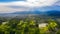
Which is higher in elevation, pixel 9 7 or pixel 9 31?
pixel 9 7

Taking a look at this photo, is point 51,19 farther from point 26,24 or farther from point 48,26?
point 26,24


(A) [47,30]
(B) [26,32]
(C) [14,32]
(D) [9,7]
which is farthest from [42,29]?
(D) [9,7]

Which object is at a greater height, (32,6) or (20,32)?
(32,6)

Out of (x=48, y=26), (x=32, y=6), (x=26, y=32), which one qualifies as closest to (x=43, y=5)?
(x=32, y=6)

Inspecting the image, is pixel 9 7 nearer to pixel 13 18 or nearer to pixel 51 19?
pixel 13 18

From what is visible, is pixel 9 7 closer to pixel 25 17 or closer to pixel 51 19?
pixel 25 17

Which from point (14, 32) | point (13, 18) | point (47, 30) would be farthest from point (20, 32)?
point (47, 30)

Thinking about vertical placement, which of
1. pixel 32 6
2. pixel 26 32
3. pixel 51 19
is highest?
pixel 32 6
